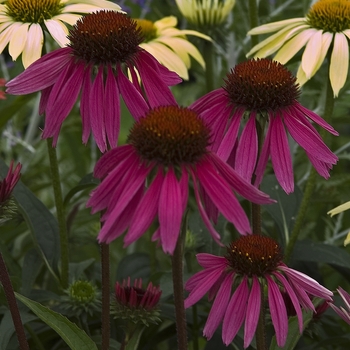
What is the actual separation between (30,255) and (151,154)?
0.57m

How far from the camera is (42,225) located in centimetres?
110

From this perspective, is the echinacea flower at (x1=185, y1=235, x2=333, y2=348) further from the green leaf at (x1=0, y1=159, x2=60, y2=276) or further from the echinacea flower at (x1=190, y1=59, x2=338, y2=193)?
the green leaf at (x1=0, y1=159, x2=60, y2=276)

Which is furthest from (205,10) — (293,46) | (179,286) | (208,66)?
(179,286)

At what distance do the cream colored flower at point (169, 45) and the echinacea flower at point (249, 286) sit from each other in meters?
0.53

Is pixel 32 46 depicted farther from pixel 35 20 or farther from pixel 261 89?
pixel 261 89

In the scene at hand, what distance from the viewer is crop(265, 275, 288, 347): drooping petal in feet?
2.25

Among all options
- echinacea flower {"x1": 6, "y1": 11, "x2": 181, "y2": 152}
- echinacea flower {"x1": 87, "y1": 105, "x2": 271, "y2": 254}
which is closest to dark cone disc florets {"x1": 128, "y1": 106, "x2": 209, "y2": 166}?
echinacea flower {"x1": 87, "y1": 105, "x2": 271, "y2": 254}

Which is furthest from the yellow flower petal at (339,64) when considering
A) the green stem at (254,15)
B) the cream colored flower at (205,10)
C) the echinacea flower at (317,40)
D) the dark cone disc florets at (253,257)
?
the cream colored flower at (205,10)

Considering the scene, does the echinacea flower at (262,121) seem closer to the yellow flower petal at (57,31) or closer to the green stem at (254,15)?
the yellow flower petal at (57,31)

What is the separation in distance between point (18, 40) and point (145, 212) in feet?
1.60

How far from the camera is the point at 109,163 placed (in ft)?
2.06

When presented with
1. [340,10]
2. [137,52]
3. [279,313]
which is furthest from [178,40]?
[279,313]

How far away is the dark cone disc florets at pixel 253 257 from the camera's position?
2.38 feet

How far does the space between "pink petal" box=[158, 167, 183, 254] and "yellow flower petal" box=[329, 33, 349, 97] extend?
478 millimetres
